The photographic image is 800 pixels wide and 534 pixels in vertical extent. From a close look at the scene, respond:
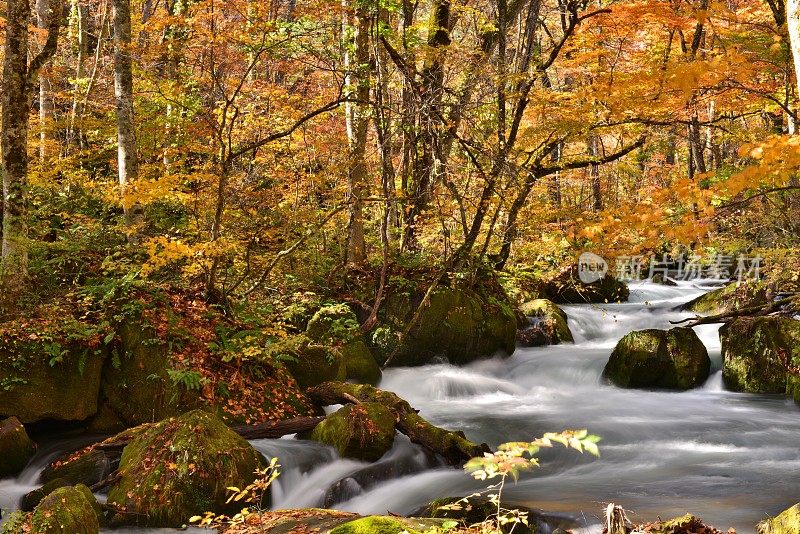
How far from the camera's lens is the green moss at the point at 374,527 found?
3676 millimetres

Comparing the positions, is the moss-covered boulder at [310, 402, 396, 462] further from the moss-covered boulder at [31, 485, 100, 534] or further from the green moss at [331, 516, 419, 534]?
the green moss at [331, 516, 419, 534]

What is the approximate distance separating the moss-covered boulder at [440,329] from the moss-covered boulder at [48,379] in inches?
196

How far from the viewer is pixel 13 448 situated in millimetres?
6387

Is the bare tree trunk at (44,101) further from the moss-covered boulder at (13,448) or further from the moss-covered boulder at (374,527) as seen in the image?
the moss-covered boulder at (374,527)

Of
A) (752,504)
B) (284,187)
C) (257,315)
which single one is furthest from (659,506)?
(284,187)

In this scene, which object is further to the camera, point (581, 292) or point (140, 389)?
point (581, 292)

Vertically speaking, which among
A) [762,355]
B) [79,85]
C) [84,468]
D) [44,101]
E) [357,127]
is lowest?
[84,468]

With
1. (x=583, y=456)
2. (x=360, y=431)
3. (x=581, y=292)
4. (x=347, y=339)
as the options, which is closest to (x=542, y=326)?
(x=581, y=292)

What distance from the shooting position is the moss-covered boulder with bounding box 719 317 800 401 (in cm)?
995

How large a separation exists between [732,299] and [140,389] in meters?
11.5

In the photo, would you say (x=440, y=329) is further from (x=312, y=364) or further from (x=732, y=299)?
(x=732, y=299)

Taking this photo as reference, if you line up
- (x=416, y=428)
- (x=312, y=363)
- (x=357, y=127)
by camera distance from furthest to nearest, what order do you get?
(x=357, y=127)
(x=312, y=363)
(x=416, y=428)

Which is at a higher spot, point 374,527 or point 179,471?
point 374,527

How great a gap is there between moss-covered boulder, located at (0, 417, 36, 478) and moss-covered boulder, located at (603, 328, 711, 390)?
29.6ft
